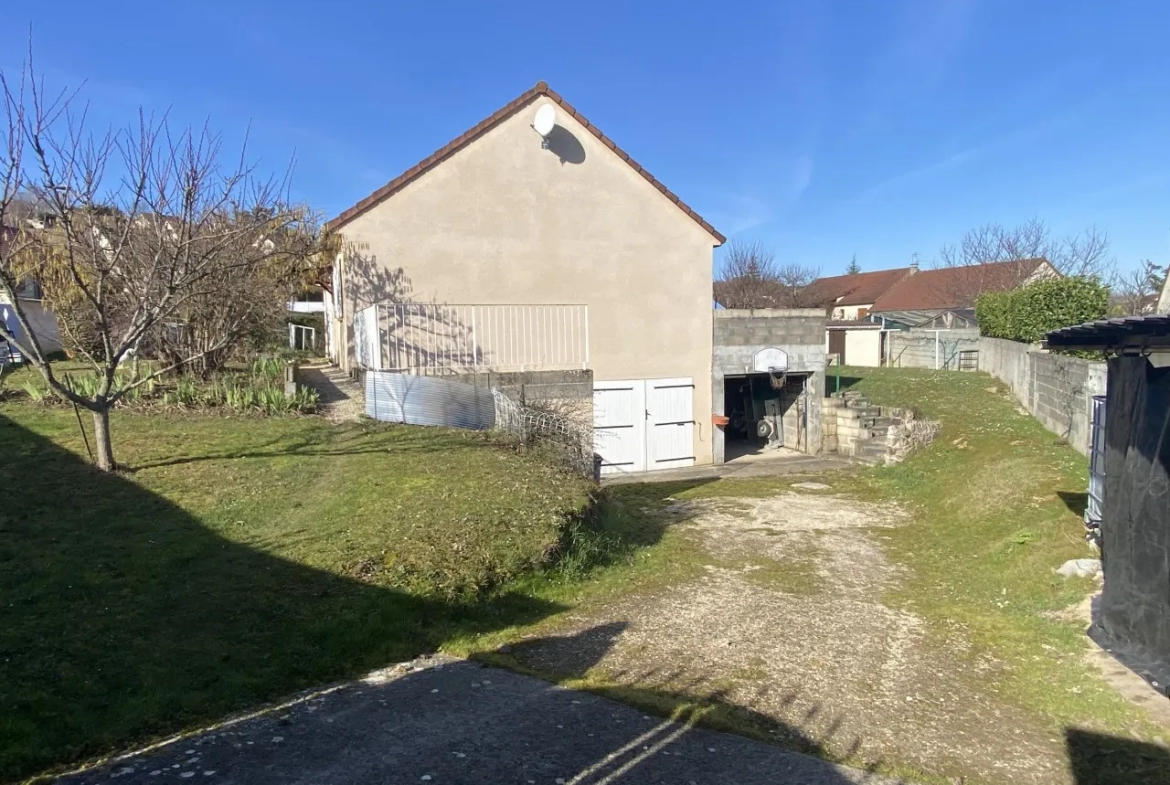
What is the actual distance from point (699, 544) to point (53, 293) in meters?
12.9

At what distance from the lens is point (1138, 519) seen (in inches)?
195

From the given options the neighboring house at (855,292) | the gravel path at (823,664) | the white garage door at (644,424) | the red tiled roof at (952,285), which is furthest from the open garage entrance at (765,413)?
the neighboring house at (855,292)

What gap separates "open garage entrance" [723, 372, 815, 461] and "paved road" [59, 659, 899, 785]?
45.3ft

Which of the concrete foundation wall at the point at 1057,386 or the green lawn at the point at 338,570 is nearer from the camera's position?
the green lawn at the point at 338,570

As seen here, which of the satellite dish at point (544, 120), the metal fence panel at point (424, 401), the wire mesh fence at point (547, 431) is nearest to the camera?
the wire mesh fence at point (547, 431)

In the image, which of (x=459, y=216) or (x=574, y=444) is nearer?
(x=574, y=444)

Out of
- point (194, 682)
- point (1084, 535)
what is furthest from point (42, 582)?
point (1084, 535)

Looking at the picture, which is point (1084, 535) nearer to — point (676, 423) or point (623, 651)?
point (623, 651)

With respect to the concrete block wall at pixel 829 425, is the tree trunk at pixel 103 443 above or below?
above

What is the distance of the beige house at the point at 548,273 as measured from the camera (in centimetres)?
1392

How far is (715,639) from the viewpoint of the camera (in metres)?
5.71

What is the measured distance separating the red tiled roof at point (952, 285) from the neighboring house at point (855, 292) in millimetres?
1381

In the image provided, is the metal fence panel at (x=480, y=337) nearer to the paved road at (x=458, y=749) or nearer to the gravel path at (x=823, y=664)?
the gravel path at (x=823, y=664)

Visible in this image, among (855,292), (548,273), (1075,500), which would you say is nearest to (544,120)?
(548,273)
